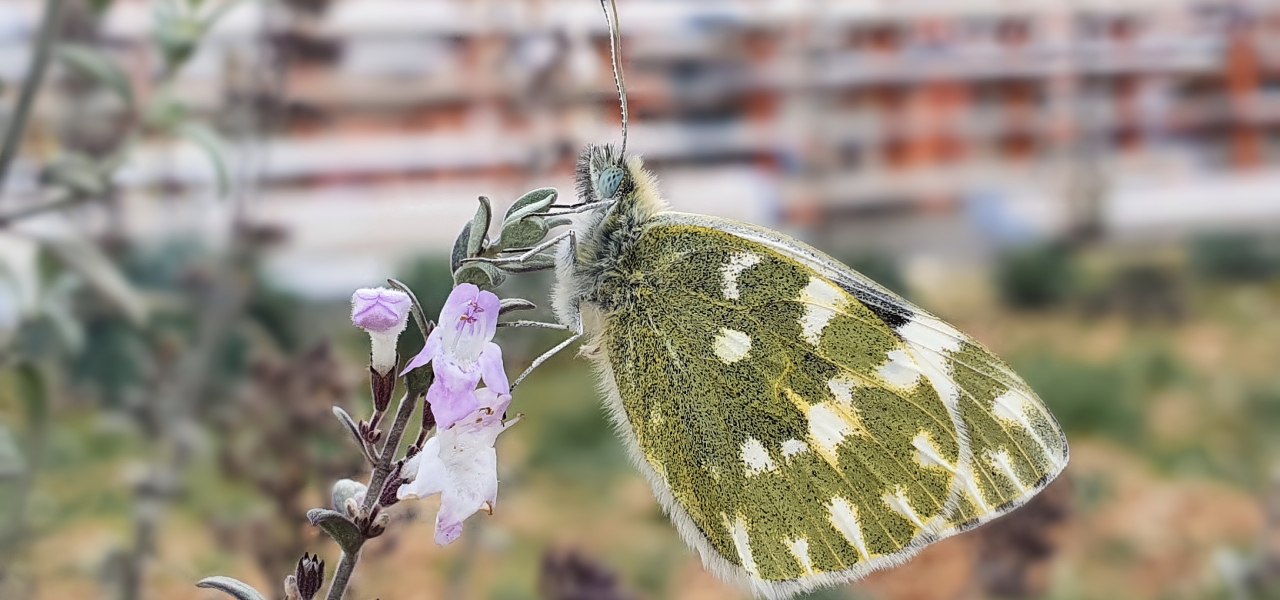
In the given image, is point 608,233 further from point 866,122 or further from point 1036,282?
point 866,122

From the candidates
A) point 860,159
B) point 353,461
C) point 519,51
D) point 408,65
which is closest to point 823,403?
point 353,461

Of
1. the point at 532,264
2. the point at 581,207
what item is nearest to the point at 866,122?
the point at 581,207

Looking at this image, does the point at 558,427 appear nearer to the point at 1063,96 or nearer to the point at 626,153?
the point at 626,153

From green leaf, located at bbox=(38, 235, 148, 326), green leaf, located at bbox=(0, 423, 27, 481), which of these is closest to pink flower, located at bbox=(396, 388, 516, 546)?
green leaf, located at bbox=(0, 423, 27, 481)

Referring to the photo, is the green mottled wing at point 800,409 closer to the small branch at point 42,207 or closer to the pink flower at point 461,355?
the pink flower at point 461,355

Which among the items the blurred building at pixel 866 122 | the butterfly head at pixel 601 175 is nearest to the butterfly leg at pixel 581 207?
the butterfly head at pixel 601 175
